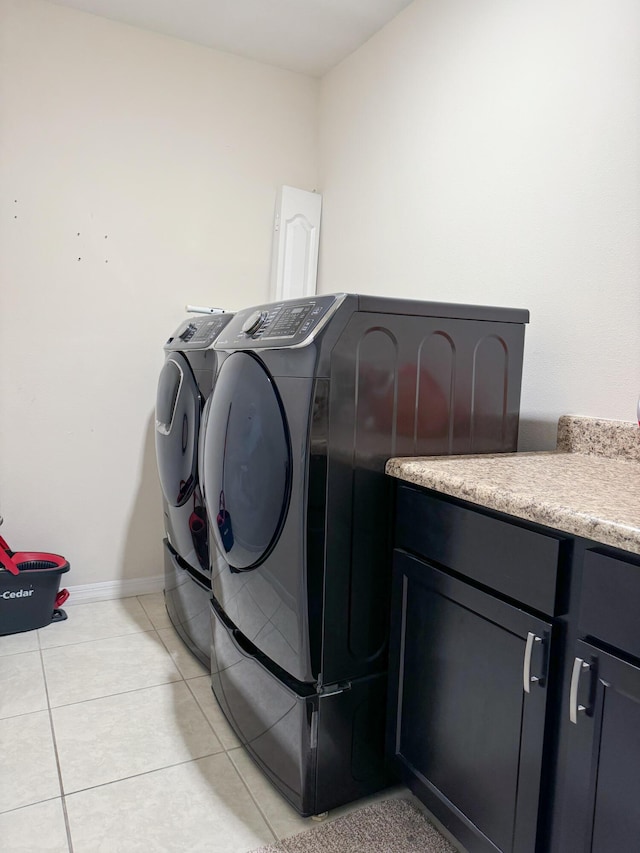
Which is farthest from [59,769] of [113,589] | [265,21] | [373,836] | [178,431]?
[265,21]

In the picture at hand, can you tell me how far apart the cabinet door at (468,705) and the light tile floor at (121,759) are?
345 millimetres

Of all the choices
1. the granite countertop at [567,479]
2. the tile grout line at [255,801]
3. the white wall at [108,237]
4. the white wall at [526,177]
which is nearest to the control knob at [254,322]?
the granite countertop at [567,479]

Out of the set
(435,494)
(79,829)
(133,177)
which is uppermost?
(133,177)

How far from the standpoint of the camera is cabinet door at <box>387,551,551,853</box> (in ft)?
3.52

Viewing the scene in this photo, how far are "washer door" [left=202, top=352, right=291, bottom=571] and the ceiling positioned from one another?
168 cm

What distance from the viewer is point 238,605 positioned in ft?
5.38

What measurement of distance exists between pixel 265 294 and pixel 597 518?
2347mm

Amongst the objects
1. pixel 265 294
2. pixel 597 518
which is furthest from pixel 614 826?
pixel 265 294

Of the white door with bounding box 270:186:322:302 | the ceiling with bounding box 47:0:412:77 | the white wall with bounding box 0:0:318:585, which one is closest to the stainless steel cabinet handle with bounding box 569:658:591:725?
the white wall with bounding box 0:0:318:585

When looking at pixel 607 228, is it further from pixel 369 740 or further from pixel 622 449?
pixel 369 740

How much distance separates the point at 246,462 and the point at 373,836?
→ 3.08 ft

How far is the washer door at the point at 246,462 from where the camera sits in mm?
1390

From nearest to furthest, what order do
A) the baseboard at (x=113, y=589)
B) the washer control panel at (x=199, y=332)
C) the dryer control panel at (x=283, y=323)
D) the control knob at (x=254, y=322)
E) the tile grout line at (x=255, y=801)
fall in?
the dryer control panel at (x=283, y=323) < the tile grout line at (x=255, y=801) < the control knob at (x=254, y=322) < the washer control panel at (x=199, y=332) < the baseboard at (x=113, y=589)

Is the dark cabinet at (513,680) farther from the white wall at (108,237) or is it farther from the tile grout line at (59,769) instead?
the white wall at (108,237)
